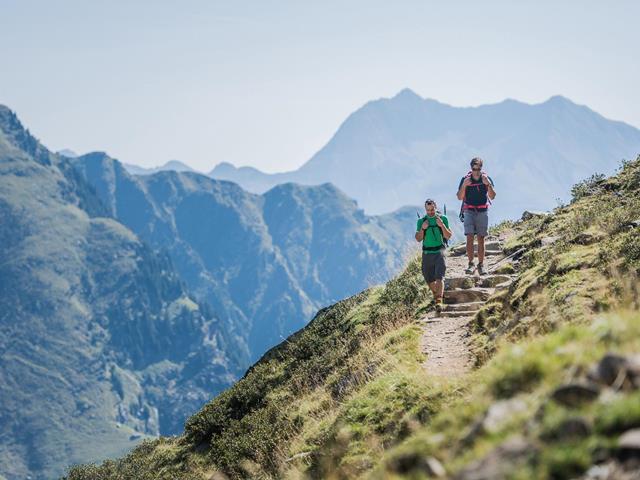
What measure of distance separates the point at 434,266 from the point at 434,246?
560mm

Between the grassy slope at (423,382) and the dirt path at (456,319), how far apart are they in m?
0.43

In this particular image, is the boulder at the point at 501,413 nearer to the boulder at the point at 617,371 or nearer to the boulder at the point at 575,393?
the boulder at the point at 575,393

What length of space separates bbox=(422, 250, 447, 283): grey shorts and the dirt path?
844 millimetres

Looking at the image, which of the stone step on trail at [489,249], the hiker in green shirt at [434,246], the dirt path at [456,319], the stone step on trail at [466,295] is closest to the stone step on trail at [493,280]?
the dirt path at [456,319]

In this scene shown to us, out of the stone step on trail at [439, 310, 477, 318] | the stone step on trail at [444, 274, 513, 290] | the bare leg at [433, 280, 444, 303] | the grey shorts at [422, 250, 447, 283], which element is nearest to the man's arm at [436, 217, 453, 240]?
the grey shorts at [422, 250, 447, 283]

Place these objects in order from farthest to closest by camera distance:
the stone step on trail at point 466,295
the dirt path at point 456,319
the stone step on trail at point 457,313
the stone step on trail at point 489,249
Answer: the stone step on trail at point 489,249 < the stone step on trail at point 466,295 < the stone step on trail at point 457,313 < the dirt path at point 456,319

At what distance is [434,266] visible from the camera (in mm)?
19453

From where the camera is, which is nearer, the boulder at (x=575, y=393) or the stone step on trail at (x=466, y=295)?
the boulder at (x=575, y=393)

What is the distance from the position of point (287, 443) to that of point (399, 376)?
3.04m

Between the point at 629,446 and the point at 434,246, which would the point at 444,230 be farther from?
the point at 629,446

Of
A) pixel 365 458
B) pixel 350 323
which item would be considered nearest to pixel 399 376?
pixel 365 458

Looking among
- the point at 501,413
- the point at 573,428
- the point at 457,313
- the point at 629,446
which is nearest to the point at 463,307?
the point at 457,313

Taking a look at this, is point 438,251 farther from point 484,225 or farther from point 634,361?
point 634,361

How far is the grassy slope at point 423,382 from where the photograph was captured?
6.62m
